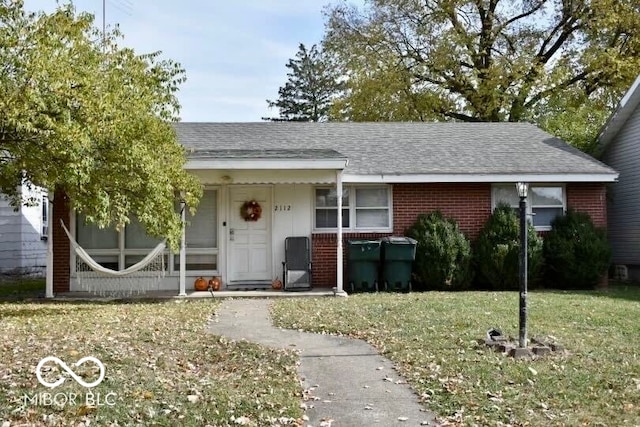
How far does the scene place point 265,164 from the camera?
12.9 metres

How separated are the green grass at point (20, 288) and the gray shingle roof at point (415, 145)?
472cm

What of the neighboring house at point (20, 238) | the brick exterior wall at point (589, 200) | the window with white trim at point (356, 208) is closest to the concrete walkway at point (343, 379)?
the window with white trim at point (356, 208)

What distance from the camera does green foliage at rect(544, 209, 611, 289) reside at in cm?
1432

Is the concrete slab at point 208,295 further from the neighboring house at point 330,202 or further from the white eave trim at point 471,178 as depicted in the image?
the white eave trim at point 471,178

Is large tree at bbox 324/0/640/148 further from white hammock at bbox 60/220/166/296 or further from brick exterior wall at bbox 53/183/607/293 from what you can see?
white hammock at bbox 60/220/166/296

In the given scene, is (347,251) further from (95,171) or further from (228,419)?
(228,419)

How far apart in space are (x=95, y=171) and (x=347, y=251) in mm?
6225

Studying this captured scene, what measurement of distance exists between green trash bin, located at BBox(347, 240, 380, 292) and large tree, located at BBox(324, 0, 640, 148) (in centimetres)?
1620

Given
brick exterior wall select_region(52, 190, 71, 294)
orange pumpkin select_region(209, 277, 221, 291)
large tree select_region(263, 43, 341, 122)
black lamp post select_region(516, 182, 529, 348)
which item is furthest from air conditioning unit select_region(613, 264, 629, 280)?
large tree select_region(263, 43, 341, 122)

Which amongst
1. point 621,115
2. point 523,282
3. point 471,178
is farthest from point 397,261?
point 621,115

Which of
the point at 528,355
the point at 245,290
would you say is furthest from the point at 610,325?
the point at 245,290

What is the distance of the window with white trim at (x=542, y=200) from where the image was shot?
49.6 feet

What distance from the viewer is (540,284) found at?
1498 cm

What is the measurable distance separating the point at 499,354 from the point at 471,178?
25.7 feet
